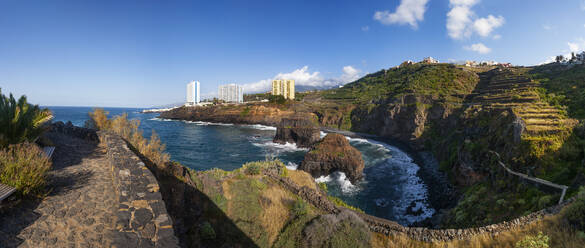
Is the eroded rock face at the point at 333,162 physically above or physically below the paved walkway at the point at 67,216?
below

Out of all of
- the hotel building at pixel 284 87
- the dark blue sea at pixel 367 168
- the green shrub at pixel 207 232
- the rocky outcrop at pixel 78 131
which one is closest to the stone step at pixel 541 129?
the dark blue sea at pixel 367 168

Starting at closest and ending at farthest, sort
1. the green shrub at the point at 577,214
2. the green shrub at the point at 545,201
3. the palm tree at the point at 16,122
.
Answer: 1. the green shrub at the point at 577,214
2. the palm tree at the point at 16,122
3. the green shrub at the point at 545,201

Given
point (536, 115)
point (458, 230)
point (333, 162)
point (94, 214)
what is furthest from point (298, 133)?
point (94, 214)

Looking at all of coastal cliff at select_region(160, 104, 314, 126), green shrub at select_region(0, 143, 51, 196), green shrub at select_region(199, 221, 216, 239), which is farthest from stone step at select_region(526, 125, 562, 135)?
coastal cliff at select_region(160, 104, 314, 126)

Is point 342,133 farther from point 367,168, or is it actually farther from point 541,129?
point 541,129

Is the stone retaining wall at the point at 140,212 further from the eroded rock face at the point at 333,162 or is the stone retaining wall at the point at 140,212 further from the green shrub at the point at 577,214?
the eroded rock face at the point at 333,162
